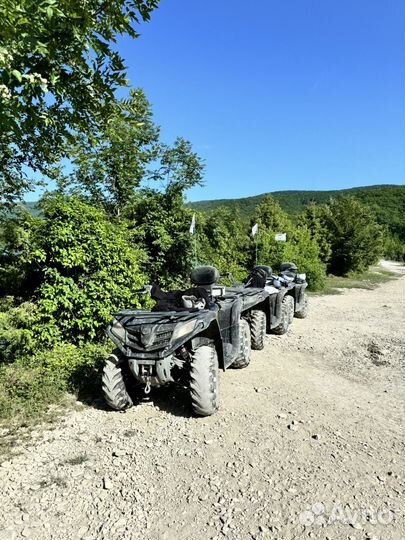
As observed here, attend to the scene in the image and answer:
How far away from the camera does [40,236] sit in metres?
5.93

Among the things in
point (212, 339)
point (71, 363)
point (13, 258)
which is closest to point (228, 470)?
point (212, 339)

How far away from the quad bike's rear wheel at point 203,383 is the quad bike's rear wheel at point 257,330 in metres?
2.62

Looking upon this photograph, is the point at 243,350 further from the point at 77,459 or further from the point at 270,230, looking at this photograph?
the point at 270,230

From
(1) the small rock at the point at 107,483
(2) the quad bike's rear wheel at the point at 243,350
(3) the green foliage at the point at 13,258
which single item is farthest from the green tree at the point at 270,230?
(1) the small rock at the point at 107,483

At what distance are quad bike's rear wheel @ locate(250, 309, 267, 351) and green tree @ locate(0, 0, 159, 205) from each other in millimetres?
3828

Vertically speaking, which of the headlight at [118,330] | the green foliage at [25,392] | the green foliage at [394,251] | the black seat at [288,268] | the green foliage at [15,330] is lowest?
the green foliage at [394,251]

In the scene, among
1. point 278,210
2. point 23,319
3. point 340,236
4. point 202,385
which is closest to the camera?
point 202,385

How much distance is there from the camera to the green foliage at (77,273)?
5.71 metres

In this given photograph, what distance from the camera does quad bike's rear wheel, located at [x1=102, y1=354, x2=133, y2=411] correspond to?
403 cm

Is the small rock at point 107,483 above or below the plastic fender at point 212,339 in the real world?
below

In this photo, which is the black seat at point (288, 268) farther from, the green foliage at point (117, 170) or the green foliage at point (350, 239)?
the green foliage at point (350, 239)

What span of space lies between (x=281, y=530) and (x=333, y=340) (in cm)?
534

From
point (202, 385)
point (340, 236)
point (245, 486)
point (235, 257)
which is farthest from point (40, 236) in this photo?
point (340, 236)

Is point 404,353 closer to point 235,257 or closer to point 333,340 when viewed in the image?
point 333,340
